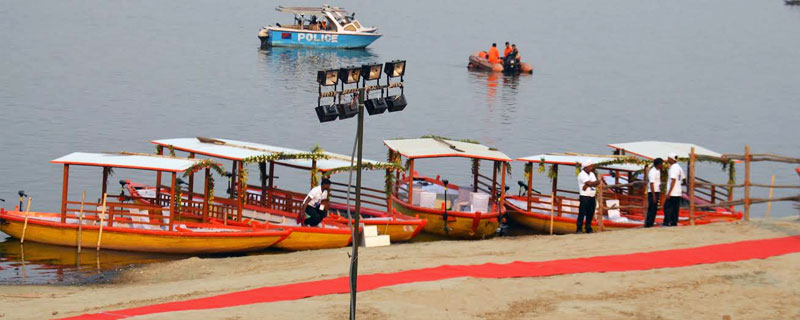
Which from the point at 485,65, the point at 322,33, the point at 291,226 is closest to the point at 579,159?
the point at 291,226

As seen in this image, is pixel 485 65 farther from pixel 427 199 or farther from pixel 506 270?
pixel 506 270

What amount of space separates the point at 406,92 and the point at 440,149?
33.0 m

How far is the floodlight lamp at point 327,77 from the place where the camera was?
2089 cm

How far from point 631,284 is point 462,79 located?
50.5 metres

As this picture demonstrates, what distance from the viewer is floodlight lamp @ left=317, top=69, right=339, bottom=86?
20891mm

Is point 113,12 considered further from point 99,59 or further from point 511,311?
point 511,311

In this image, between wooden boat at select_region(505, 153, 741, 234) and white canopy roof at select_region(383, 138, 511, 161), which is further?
white canopy roof at select_region(383, 138, 511, 161)

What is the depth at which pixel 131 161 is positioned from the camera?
24.2m

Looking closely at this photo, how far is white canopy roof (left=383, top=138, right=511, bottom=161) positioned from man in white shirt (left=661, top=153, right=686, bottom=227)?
4837mm

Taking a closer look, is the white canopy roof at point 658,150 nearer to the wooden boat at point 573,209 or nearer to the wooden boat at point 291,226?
the wooden boat at point 573,209

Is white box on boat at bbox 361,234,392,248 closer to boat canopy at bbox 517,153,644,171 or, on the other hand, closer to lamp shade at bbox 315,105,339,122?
lamp shade at bbox 315,105,339,122

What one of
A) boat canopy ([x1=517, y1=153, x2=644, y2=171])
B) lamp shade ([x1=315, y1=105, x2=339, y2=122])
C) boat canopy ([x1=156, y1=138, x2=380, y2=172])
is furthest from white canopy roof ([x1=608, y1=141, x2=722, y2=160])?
lamp shade ([x1=315, y1=105, x2=339, y2=122])

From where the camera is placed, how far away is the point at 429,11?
390 ft

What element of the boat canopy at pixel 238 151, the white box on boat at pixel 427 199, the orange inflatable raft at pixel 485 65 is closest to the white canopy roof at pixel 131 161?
the boat canopy at pixel 238 151
